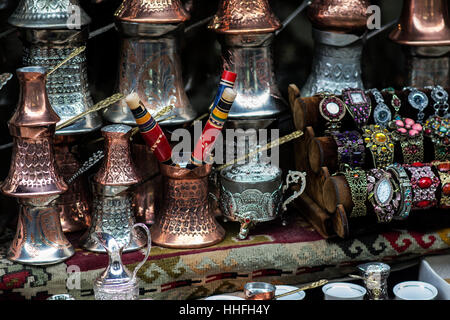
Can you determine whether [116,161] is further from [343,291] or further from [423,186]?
[423,186]

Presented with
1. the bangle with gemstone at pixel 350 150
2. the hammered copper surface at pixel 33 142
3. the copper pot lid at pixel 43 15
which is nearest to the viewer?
the hammered copper surface at pixel 33 142

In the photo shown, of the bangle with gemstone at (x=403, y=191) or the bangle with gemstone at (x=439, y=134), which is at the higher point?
the bangle with gemstone at (x=439, y=134)

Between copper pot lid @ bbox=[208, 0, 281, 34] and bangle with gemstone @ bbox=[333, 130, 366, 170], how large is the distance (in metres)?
0.31

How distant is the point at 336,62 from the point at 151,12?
52cm

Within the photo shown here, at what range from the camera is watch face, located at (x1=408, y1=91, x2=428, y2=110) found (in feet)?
5.61

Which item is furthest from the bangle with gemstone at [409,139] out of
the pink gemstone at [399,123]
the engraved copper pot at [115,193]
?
the engraved copper pot at [115,193]

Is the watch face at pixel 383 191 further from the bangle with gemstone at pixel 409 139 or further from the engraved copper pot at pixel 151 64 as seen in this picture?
the engraved copper pot at pixel 151 64

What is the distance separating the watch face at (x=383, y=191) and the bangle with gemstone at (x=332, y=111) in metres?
0.19

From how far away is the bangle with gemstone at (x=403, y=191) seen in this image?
155 cm

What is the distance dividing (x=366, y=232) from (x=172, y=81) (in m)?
0.56

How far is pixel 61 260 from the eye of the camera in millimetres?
1449

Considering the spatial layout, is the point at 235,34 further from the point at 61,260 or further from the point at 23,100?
the point at 61,260

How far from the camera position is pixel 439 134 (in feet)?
5.41

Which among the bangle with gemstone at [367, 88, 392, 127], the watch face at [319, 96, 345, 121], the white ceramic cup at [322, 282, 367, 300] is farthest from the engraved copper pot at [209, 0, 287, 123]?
the white ceramic cup at [322, 282, 367, 300]
